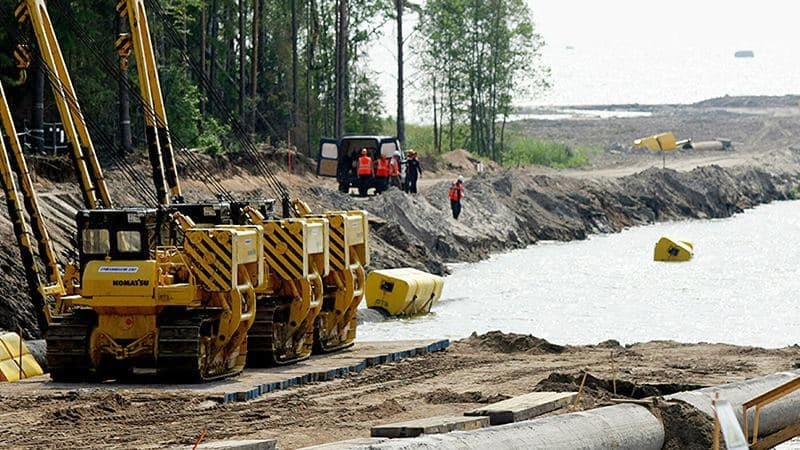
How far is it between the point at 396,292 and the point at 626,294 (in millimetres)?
10085

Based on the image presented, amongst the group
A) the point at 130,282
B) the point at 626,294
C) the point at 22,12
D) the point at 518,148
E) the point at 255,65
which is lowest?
the point at 626,294

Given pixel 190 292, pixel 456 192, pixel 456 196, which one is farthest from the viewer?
pixel 456 192

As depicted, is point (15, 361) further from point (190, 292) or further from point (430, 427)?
point (430, 427)

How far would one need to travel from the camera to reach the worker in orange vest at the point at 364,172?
61438 mm

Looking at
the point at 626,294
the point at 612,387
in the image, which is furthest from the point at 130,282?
the point at 626,294

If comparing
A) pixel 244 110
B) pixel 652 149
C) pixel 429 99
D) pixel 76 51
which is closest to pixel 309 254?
pixel 76 51

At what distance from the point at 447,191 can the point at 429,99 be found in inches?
1327

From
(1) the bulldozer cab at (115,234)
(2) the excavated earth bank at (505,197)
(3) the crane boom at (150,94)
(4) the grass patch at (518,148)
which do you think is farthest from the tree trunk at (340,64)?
(1) the bulldozer cab at (115,234)

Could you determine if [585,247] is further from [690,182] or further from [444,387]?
[444,387]

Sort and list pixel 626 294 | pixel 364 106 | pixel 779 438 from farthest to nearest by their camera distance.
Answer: pixel 364 106
pixel 626 294
pixel 779 438

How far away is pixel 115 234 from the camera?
25.5 metres

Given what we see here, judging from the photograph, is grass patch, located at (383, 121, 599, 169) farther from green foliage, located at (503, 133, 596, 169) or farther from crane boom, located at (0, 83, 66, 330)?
crane boom, located at (0, 83, 66, 330)

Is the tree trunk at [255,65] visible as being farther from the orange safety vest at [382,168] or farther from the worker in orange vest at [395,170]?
Result: the orange safety vest at [382,168]

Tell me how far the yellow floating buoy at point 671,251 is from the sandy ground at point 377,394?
1034 inches
